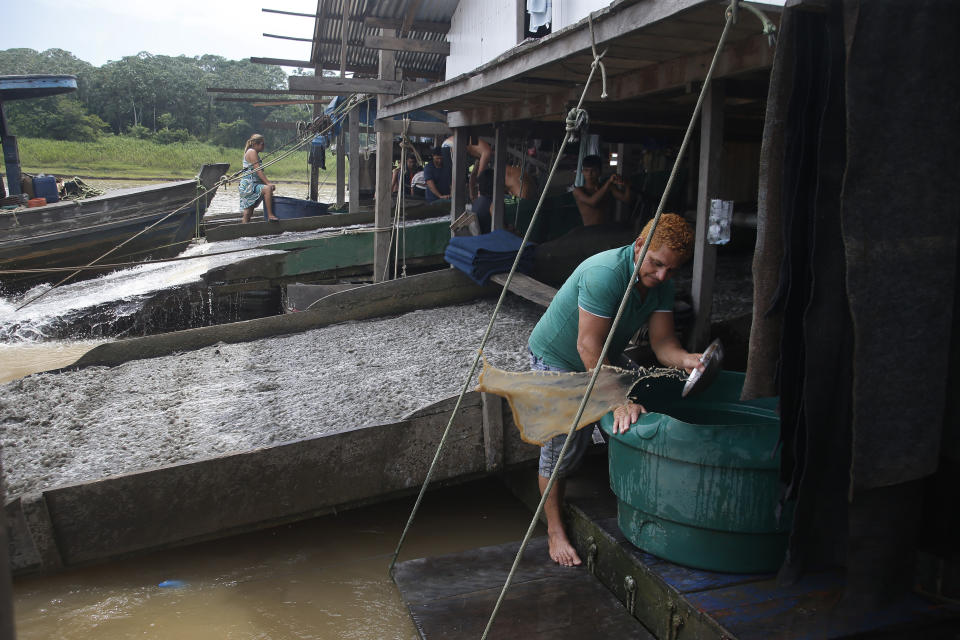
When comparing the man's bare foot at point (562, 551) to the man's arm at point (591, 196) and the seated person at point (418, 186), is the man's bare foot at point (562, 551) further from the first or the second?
the seated person at point (418, 186)

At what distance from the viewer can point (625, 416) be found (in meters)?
2.96

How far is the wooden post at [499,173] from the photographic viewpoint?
7.46 m

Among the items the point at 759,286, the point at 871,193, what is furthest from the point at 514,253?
the point at 871,193

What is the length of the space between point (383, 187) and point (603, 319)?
5.74 meters

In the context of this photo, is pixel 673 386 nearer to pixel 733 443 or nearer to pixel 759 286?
pixel 733 443

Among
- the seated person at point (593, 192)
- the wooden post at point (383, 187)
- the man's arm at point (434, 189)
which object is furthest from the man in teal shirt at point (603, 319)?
the man's arm at point (434, 189)

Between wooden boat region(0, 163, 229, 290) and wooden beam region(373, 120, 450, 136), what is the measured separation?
3187mm

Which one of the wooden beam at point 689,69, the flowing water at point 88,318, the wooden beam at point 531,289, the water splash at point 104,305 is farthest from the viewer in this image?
the water splash at point 104,305

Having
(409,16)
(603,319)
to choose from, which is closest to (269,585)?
(603,319)

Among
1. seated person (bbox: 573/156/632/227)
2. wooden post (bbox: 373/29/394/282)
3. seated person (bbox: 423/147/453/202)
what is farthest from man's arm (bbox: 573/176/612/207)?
seated person (bbox: 423/147/453/202)

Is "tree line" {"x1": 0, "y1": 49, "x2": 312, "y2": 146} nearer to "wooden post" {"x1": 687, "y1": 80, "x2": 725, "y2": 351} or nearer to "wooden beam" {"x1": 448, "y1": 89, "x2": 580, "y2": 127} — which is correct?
"wooden beam" {"x1": 448, "y1": 89, "x2": 580, "y2": 127}

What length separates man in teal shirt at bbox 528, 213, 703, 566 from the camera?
2.97 m

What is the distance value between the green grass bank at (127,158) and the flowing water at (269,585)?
1223 inches

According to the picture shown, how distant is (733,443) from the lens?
8.87 feet
